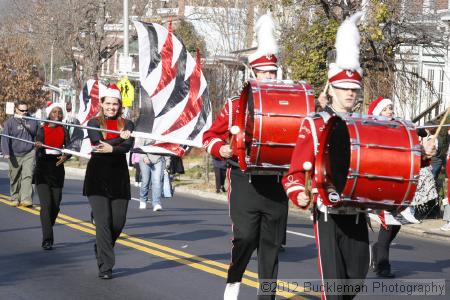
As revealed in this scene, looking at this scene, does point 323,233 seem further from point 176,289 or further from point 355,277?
point 176,289

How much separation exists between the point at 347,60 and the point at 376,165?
40.3 inches

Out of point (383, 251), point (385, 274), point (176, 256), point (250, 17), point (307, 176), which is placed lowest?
point (176, 256)

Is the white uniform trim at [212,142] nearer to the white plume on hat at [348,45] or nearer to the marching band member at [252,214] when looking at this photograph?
the marching band member at [252,214]

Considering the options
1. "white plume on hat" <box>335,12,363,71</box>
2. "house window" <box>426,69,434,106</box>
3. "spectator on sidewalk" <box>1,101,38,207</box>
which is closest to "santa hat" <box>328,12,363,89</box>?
"white plume on hat" <box>335,12,363,71</box>

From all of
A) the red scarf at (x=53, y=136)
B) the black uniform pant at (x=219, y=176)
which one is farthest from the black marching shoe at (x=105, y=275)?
the black uniform pant at (x=219, y=176)

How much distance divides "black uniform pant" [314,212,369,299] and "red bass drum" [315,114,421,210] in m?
0.28

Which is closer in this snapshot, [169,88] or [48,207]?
[48,207]

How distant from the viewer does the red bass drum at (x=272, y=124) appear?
7.83 metres

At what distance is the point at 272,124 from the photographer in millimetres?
7824

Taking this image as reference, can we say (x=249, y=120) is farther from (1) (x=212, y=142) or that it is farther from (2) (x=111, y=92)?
(2) (x=111, y=92)

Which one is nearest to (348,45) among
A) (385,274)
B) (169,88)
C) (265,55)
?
(265,55)

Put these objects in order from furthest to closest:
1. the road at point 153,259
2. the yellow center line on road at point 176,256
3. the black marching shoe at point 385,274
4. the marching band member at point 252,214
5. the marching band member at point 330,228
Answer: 1. the black marching shoe at point 385,274
2. the yellow center line on road at point 176,256
3. the road at point 153,259
4. the marching band member at point 252,214
5. the marching band member at point 330,228

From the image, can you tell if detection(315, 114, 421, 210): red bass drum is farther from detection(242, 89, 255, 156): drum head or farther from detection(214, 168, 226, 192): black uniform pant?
detection(214, 168, 226, 192): black uniform pant

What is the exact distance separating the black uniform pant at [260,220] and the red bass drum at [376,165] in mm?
1806
